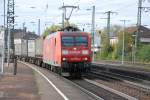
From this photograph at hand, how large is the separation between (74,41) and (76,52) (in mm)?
944

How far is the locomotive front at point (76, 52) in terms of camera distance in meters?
32.1

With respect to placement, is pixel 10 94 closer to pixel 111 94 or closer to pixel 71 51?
pixel 111 94

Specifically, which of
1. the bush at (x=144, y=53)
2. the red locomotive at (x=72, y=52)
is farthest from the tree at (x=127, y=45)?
the red locomotive at (x=72, y=52)

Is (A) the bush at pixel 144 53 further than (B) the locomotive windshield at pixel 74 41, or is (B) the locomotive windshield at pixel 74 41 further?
(A) the bush at pixel 144 53

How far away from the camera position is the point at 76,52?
106 ft

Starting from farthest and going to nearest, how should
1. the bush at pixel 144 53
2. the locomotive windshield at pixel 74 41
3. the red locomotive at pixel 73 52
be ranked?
1. the bush at pixel 144 53
2. the locomotive windshield at pixel 74 41
3. the red locomotive at pixel 73 52

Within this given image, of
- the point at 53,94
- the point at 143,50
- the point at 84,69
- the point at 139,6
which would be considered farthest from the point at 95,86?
the point at 143,50

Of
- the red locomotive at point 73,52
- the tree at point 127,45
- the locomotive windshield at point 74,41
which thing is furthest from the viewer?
the tree at point 127,45

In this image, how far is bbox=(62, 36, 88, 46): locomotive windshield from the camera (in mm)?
32719

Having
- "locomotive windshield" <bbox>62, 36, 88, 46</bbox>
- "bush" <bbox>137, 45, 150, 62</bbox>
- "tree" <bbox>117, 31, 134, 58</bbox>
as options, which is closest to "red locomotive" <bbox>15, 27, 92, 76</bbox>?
"locomotive windshield" <bbox>62, 36, 88, 46</bbox>

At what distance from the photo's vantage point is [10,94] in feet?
67.6

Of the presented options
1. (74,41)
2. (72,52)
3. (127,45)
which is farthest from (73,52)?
(127,45)

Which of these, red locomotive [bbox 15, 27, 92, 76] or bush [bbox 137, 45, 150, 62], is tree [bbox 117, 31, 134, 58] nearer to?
bush [bbox 137, 45, 150, 62]

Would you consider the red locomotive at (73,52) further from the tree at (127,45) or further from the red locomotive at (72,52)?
the tree at (127,45)
